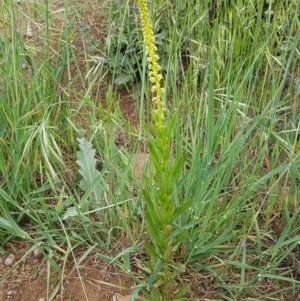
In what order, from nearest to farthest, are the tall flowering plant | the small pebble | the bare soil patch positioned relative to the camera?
the tall flowering plant
the bare soil patch
the small pebble

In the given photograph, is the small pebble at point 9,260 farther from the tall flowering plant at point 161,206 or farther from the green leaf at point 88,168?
the tall flowering plant at point 161,206

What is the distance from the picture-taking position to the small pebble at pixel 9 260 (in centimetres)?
201

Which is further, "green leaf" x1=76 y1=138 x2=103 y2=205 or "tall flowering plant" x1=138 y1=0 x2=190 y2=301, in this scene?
"green leaf" x1=76 y1=138 x2=103 y2=205

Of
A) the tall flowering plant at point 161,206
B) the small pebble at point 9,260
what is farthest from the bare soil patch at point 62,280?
the tall flowering plant at point 161,206

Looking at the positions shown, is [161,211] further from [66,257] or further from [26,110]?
[26,110]

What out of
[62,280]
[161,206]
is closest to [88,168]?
[62,280]

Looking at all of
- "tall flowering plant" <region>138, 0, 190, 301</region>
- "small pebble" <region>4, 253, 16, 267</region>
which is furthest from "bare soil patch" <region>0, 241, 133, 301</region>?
"tall flowering plant" <region>138, 0, 190, 301</region>

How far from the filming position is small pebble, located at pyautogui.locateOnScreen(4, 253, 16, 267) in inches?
79.0

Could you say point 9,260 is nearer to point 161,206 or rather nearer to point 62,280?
point 62,280

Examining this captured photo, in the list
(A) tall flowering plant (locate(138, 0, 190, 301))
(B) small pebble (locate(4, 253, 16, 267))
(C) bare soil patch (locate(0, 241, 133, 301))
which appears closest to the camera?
(A) tall flowering plant (locate(138, 0, 190, 301))

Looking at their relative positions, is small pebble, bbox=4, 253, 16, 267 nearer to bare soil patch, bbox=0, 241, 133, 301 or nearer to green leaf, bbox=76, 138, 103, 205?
A: bare soil patch, bbox=0, 241, 133, 301

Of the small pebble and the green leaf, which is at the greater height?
the green leaf

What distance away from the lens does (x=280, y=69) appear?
7.45 ft

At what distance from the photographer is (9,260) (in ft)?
6.60
